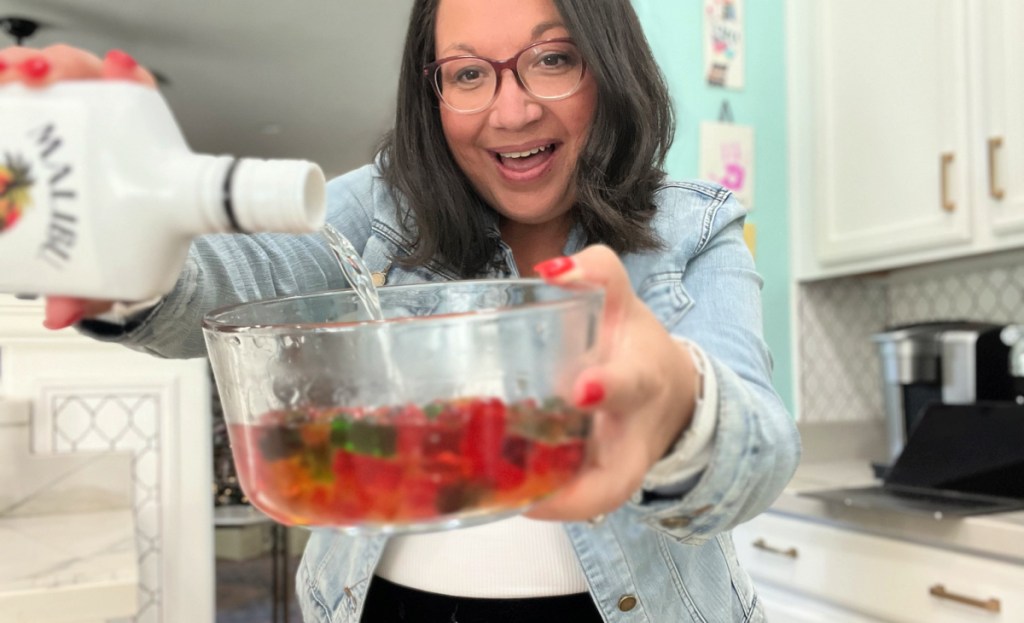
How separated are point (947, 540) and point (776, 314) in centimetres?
85

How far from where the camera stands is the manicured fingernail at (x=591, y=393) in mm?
405

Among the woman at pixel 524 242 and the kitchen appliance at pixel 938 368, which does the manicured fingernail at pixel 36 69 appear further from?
the kitchen appliance at pixel 938 368

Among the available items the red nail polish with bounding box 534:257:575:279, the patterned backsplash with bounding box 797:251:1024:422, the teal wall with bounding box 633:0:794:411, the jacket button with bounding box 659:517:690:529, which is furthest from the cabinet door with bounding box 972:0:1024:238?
the red nail polish with bounding box 534:257:575:279

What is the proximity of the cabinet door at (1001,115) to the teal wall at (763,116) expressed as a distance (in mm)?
503

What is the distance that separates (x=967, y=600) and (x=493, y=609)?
98 centimetres

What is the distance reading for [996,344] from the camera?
1.79 metres

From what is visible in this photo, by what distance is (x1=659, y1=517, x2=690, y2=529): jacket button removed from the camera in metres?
0.52

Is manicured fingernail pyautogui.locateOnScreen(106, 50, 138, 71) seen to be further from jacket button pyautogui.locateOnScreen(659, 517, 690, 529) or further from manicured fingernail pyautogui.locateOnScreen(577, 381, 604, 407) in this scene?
jacket button pyautogui.locateOnScreen(659, 517, 690, 529)

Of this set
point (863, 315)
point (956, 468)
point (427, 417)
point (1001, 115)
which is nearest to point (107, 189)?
point (427, 417)

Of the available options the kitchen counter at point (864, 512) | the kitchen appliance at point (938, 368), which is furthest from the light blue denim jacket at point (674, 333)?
the kitchen appliance at point (938, 368)

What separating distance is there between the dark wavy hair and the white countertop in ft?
1.82

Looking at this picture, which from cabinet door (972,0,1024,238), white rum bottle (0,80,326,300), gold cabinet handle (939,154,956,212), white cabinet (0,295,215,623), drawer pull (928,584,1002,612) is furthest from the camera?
gold cabinet handle (939,154,956,212)

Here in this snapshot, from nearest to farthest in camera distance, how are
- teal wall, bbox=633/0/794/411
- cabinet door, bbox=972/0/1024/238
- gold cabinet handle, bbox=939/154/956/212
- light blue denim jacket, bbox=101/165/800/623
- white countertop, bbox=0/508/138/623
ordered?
light blue denim jacket, bbox=101/165/800/623, white countertop, bbox=0/508/138/623, cabinet door, bbox=972/0/1024/238, gold cabinet handle, bbox=939/154/956/212, teal wall, bbox=633/0/794/411

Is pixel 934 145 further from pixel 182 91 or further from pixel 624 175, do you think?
pixel 182 91
